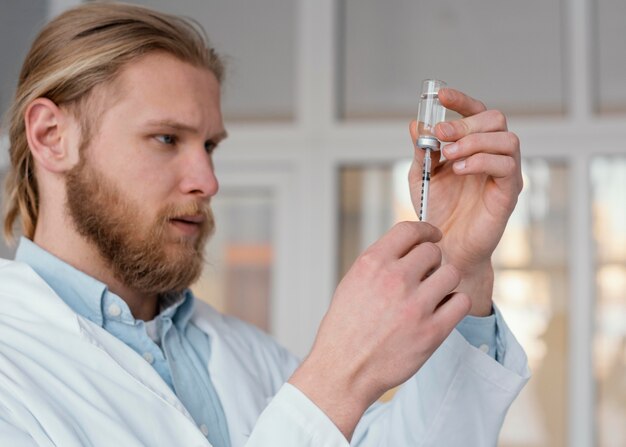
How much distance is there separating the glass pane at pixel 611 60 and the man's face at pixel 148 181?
186 cm

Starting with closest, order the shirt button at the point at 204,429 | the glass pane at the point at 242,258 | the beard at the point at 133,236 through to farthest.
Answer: the shirt button at the point at 204,429 < the beard at the point at 133,236 < the glass pane at the point at 242,258

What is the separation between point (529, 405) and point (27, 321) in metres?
1.99

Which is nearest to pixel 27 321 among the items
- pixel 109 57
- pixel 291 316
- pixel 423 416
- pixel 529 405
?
pixel 109 57

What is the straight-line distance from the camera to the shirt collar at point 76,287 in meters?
1.54

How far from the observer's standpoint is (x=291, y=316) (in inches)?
124

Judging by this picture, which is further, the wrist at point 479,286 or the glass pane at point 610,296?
the glass pane at point 610,296

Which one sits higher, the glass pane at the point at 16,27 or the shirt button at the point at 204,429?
the glass pane at the point at 16,27

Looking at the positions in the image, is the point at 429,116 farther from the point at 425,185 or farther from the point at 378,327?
the point at 378,327

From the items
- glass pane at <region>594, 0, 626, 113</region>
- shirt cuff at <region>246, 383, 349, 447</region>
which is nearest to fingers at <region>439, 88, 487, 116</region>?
shirt cuff at <region>246, 383, 349, 447</region>

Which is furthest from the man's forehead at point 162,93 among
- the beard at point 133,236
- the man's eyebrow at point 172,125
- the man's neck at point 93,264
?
the man's neck at point 93,264

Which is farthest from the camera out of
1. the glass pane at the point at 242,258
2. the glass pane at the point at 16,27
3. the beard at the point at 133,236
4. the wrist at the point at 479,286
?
the glass pane at the point at 16,27

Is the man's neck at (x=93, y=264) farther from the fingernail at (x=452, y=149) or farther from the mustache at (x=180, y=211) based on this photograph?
the fingernail at (x=452, y=149)

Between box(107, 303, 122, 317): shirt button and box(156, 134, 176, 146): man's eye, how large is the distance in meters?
0.29

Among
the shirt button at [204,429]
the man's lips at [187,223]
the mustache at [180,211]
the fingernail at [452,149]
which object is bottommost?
the shirt button at [204,429]
